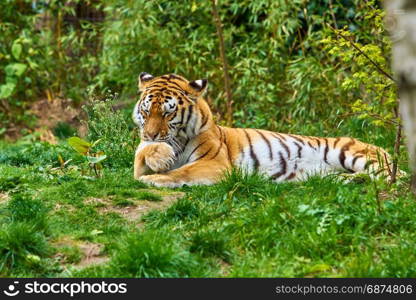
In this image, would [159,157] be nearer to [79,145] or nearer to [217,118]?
[79,145]

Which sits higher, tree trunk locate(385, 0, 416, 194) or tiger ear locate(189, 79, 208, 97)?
tree trunk locate(385, 0, 416, 194)

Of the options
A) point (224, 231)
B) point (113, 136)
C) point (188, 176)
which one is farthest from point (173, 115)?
point (224, 231)

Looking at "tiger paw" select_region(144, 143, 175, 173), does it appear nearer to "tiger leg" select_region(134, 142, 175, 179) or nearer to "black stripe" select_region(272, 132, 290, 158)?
"tiger leg" select_region(134, 142, 175, 179)

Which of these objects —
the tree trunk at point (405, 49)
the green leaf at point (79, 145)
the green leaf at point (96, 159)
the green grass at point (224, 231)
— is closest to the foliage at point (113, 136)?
the green leaf at point (79, 145)

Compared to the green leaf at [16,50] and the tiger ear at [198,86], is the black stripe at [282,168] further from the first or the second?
the green leaf at [16,50]

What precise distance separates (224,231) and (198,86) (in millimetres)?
2448

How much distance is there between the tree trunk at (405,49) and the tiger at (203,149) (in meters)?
2.48

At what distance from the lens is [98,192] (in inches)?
231

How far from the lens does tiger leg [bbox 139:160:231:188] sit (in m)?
6.23

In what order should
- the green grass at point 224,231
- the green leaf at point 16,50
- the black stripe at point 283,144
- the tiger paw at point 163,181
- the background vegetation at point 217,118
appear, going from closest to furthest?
1. the green grass at point 224,231
2. the background vegetation at point 217,118
3. the tiger paw at point 163,181
4. the black stripe at point 283,144
5. the green leaf at point 16,50

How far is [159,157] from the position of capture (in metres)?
6.40

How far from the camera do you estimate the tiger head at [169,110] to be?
654cm

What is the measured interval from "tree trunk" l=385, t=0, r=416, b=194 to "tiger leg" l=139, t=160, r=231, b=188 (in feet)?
8.69

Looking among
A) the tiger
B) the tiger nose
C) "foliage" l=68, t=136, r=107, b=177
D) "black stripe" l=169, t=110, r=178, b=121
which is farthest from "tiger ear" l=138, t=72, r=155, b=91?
"foliage" l=68, t=136, r=107, b=177
